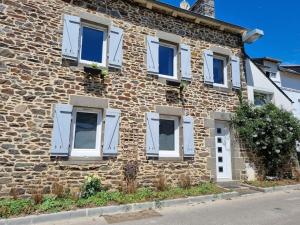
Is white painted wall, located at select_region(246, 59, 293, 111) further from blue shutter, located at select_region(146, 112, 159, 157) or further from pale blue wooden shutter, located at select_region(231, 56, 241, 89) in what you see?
blue shutter, located at select_region(146, 112, 159, 157)

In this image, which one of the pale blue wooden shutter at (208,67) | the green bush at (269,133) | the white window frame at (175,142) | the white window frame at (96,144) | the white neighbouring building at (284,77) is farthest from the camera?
the white neighbouring building at (284,77)

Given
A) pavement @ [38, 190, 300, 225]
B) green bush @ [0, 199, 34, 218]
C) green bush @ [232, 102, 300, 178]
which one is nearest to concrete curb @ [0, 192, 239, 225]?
pavement @ [38, 190, 300, 225]

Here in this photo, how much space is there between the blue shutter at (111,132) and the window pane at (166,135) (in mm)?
1678

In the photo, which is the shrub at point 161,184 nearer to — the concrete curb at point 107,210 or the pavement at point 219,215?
the concrete curb at point 107,210

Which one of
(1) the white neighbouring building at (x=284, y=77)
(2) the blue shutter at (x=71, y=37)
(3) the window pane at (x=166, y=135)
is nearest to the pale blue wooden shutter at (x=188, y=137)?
(3) the window pane at (x=166, y=135)

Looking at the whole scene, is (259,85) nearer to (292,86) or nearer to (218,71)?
(218,71)

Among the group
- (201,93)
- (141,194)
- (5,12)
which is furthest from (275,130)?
(5,12)

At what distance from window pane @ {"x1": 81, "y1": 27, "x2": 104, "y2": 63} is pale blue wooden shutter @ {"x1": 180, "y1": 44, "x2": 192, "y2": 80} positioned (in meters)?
2.90

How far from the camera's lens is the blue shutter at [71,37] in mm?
7664

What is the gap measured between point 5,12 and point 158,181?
6.45 meters

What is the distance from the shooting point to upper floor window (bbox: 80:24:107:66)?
324 inches

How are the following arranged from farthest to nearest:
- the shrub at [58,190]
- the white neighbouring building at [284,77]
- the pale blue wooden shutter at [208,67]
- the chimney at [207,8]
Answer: the white neighbouring building at [284,77] < the chimney at [207,8] < the pale blue wooden shutter at [208,67] < the shrub at [58,190]

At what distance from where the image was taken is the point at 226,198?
7863mm

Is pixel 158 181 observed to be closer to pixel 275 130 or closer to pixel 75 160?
pixel 75 160
